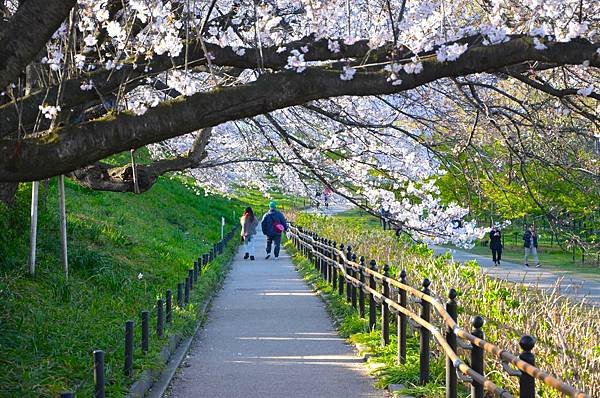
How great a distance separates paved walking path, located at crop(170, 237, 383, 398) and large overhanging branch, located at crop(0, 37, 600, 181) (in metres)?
3.65

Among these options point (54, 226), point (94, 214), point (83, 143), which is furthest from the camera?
point (94, 214)

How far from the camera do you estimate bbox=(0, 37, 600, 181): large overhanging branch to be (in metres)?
5.53

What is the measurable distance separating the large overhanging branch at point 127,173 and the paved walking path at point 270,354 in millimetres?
2330

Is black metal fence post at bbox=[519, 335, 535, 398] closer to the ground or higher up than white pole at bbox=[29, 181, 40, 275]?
closer to the ground

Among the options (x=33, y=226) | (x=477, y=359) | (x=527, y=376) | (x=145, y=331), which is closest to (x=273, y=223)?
(x=33, y=226)

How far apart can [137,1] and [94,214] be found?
14.8 metres

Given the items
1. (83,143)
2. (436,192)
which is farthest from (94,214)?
(83,143)

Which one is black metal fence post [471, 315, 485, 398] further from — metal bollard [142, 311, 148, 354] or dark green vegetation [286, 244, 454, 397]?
metal bollard [142, 311, 148, 354]

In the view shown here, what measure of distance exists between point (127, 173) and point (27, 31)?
663cm

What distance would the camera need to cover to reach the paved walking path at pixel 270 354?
876 centimetres

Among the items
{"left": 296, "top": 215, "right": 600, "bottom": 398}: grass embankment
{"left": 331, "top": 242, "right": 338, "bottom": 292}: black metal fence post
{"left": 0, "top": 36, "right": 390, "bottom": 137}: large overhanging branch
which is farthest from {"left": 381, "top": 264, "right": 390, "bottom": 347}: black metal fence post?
{"left": 331, "top": 242, "right": 338, "bottom": 292}: black metal fence post

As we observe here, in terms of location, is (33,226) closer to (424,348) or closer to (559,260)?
(424,348)

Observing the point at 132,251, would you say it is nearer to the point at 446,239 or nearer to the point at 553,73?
the point at 446,239

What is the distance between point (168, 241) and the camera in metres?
23.2
